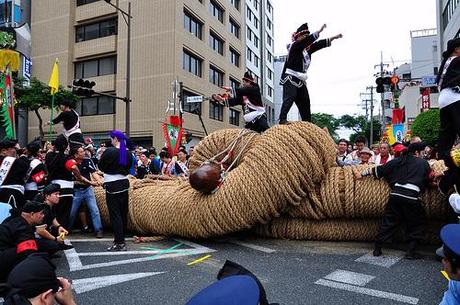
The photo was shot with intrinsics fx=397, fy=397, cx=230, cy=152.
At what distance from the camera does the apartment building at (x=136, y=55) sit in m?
25.6

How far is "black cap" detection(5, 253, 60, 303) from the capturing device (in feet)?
5.82

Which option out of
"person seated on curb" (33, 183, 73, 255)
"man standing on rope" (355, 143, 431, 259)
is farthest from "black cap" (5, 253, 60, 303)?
"man standing on rope" (355, 143, 431, 259)

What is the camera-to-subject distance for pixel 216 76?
32625 millimetres

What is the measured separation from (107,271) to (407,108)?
132 feet

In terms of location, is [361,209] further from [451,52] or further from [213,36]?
[213,36]

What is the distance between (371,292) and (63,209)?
185 inches

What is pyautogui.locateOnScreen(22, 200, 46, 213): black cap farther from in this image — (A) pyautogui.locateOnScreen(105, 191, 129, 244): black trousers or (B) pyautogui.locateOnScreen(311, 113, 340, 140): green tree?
(B) pyautogui.locateOnScreen(311, 113, 340, 140): green tree

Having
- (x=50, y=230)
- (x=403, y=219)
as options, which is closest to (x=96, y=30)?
(x=50, y=230)

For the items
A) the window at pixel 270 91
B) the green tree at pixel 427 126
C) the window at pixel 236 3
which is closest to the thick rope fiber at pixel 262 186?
the green tree at pixel 427 126

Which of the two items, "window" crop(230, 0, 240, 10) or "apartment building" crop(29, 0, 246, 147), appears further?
"window" crop(230, 0, 240, 10)

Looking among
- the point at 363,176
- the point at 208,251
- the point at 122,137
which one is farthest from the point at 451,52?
the point at 122,137

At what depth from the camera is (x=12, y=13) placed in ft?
93.8

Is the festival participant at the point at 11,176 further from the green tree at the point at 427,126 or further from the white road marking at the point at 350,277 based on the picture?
the green tree at the point at 427,126

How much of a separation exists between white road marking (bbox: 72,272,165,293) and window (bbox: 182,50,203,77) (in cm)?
2371
